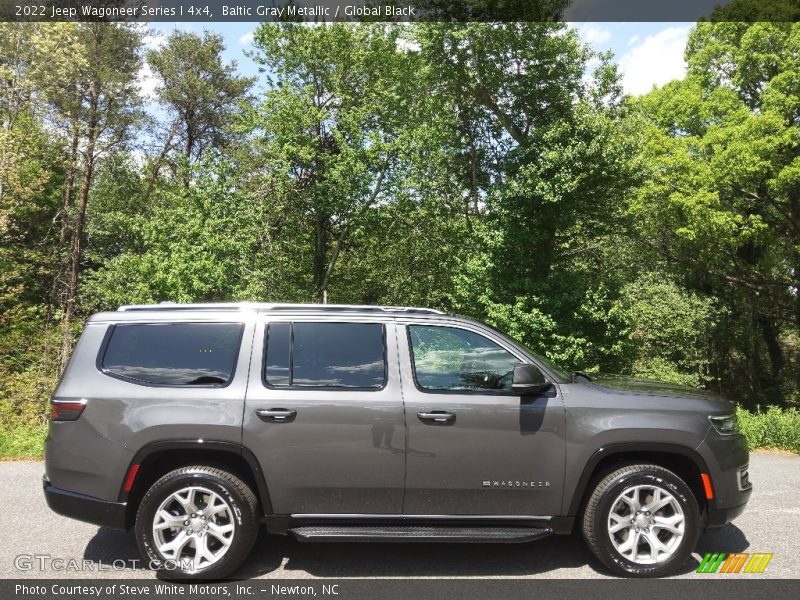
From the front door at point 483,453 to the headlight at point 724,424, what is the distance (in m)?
1.12

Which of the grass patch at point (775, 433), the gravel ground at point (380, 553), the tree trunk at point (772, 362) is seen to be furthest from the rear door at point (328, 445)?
the tree trunk at point (772, 362)

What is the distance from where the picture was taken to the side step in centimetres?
409

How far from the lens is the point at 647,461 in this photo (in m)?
4.49

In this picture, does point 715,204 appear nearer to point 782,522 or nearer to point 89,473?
point 782,522

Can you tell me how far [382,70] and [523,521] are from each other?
24.7m

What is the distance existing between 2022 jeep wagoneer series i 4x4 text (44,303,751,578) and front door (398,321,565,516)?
0.01 m

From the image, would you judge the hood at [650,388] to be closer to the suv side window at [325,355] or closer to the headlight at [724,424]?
the headlight at [724,424]

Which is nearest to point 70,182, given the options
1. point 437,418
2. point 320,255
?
point 320,255

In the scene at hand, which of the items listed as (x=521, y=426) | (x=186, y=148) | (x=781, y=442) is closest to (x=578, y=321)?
(x=781, y=442)

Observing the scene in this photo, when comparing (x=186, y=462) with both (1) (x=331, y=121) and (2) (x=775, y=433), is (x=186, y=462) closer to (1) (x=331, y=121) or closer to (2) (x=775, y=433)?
(2) (x=775, y=433)

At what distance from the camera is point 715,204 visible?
21297 millimetres

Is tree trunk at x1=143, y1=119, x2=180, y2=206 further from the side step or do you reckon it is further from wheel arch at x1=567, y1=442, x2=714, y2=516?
wheel arch at x1=567, y1=442, x2=714, y2=516

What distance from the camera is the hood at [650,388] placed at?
14.8ft

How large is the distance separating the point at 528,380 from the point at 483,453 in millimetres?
596
